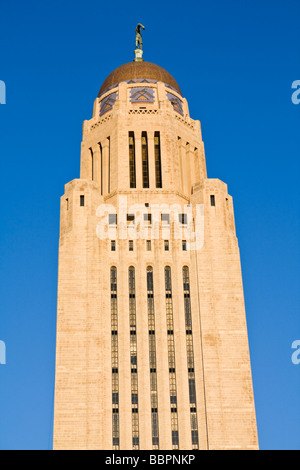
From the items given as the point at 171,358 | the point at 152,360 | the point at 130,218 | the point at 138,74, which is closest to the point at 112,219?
the point at 130,218

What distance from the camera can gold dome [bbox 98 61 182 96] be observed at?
79.9 meters

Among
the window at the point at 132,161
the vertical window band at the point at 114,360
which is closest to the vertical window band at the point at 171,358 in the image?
the vertical window band at the point at 114,360

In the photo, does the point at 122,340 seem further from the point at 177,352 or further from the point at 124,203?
the point at 124,203

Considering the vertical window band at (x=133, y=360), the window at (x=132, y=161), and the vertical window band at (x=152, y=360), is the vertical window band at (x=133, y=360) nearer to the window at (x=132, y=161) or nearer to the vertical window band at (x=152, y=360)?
the vertical window band at (x=152, y=360)

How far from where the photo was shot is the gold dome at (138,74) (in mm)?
79938

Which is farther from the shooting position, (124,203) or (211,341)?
(124,203)

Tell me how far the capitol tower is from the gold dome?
3.46 m

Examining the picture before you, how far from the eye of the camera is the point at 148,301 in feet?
220

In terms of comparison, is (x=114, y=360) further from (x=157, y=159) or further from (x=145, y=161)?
(x=157, y=159)

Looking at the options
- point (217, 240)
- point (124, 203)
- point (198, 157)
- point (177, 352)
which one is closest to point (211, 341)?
point (177, 352)

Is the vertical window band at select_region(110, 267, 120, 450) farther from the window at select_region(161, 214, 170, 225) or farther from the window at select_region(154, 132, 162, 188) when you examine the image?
the window at select_region(154, 132, 162, 188)

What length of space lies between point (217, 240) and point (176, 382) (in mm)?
11675

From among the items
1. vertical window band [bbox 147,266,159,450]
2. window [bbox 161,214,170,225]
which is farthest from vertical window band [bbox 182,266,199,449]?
window [bbox 161,214,170,225]

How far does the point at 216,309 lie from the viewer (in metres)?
65.4
